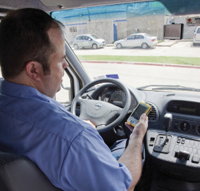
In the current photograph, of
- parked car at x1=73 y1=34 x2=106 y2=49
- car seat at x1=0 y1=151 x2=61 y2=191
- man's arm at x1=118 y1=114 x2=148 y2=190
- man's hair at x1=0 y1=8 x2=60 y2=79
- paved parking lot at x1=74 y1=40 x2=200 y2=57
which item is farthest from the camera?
parked car at x1=73 y1=34 x2=106 y2=49

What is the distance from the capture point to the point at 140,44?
2570 mm

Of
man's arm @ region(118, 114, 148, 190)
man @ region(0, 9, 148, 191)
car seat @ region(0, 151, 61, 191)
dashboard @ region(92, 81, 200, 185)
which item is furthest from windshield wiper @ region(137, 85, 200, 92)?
car seat @ region(0, 151, 61, 191)

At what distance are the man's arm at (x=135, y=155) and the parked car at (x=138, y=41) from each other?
0.94 m

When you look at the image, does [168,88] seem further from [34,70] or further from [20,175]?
[20,175]

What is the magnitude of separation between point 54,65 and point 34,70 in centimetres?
12

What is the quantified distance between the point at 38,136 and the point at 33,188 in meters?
0.21

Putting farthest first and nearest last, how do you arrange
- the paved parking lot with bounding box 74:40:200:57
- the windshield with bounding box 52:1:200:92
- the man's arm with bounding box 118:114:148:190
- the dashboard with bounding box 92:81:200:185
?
the paved parking lot with bounding box 74:40:200:57 < the windshield with bounding box 52:1:200:92 < the dashboard with bounding box 92:81:200:185 < the man's arm with bounding box 118:114:148:190

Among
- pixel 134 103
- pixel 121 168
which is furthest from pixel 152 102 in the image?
pixel 121 168

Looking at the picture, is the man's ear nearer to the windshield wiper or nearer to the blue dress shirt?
the blue dress shirt

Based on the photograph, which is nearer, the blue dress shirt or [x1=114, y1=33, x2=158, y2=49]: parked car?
the blue dress shirt

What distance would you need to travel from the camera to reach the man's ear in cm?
106

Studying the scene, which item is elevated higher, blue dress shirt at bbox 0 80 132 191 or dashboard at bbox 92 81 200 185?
blue dress shirt at bbox 0 80 132 191

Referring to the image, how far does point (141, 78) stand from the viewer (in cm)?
285

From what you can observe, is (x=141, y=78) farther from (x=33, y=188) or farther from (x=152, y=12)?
(x=33, y=188)
